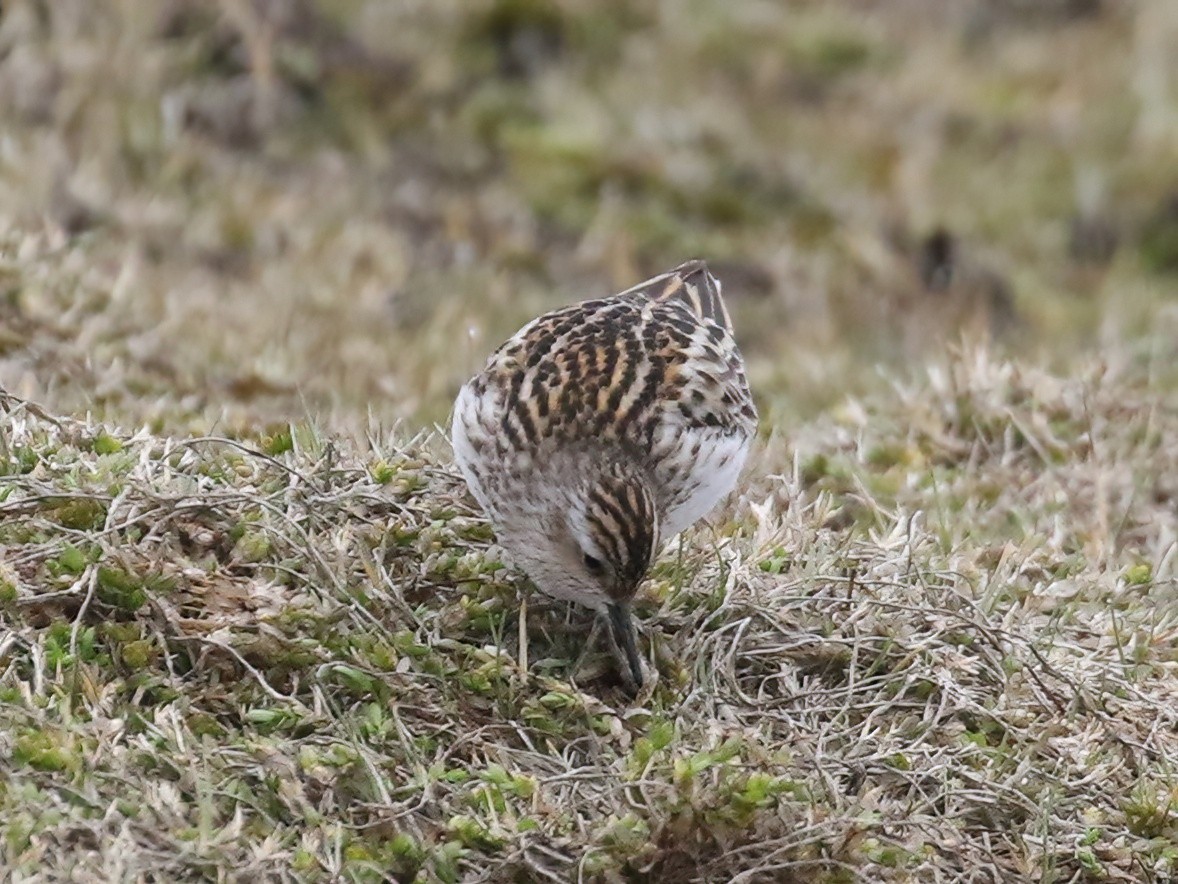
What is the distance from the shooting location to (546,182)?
12.1 metres

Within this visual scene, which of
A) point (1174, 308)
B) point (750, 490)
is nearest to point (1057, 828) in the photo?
point (750, 490)

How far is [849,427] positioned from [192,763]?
12.5 ft

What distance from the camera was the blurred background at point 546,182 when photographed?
8797 mm

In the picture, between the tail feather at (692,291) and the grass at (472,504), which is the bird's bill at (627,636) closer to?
the grass at (472,504)

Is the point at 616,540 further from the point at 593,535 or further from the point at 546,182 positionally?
the point at 546,182

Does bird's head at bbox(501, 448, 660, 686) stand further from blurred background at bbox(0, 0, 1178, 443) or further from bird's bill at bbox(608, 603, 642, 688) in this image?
blurred background at bbox(0, 0, 1178, 443)

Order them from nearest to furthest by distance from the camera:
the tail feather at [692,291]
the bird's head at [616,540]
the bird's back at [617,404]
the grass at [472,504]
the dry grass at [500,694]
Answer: the dry grass at [500,694], the grass at [472,504], the bird's head at [616,540], the bird's back at [617,404], the tail feather at [692,291]

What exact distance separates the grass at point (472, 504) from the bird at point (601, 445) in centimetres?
21

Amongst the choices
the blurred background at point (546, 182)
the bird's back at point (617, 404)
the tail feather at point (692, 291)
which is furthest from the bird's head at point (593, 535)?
the blurred background at point (546, 182)

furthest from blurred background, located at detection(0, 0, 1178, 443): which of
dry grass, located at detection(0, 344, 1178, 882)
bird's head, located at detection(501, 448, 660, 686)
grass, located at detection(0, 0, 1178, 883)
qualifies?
bird's head, located at detection(501, 448, 660, 686)

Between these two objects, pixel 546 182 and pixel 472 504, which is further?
pixel 546 182

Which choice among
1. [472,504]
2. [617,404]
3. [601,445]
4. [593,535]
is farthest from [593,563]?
[472,504]

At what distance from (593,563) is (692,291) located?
2.25 m

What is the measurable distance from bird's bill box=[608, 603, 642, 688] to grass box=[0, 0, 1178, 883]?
0.33ft
